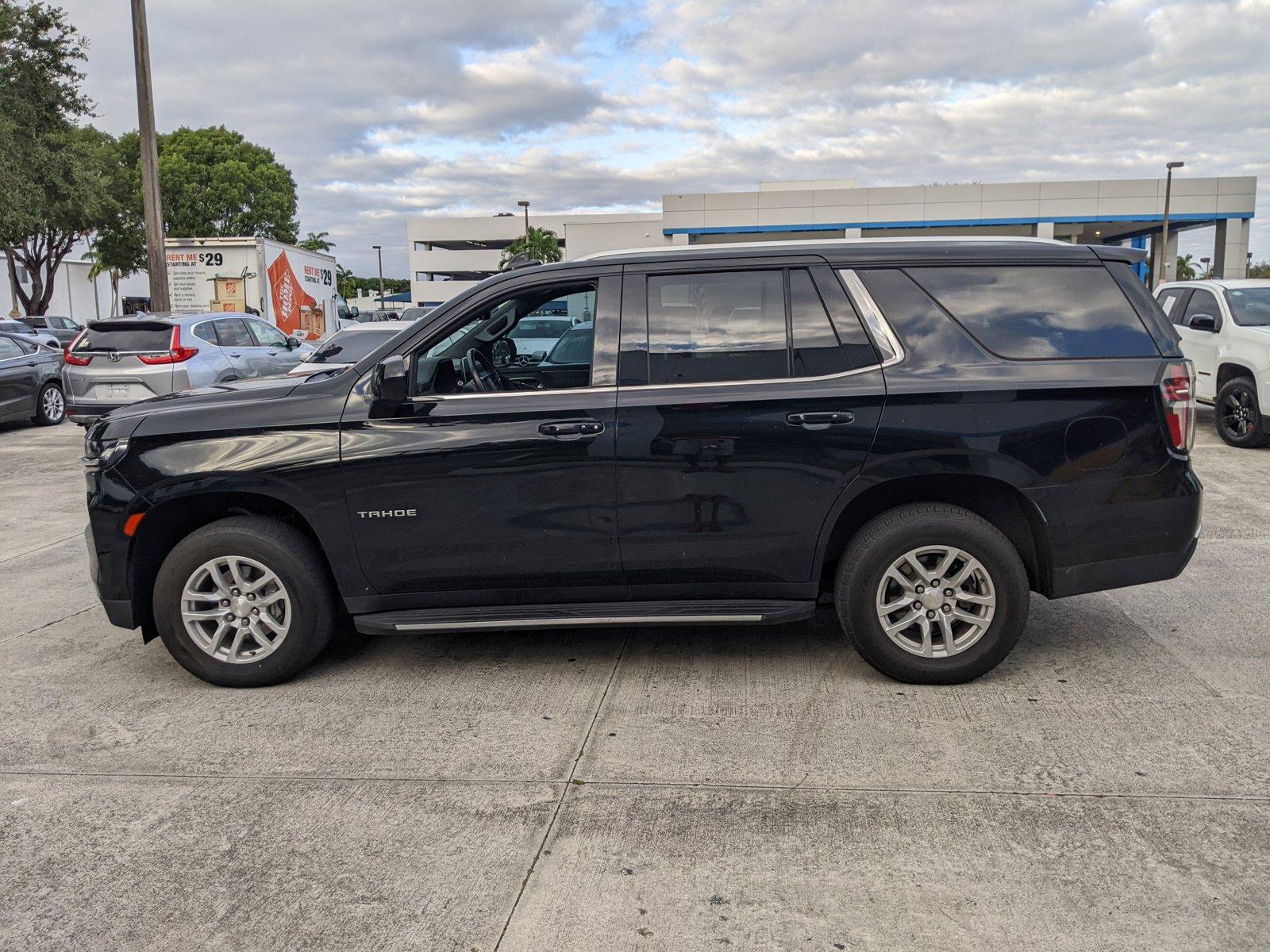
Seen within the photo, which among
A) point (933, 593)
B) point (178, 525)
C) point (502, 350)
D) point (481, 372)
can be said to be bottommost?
point (933, 593)

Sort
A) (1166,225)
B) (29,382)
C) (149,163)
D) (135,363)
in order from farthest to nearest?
(1166,225)
(149,163)
(29,382)
(135,363)

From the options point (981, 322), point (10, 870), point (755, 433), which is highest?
point (981, 322)

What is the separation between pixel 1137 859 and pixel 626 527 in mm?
2208

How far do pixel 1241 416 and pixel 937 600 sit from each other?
28.0ft

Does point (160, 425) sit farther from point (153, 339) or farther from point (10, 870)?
point (153, 339)

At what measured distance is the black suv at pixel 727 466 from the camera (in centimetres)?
429

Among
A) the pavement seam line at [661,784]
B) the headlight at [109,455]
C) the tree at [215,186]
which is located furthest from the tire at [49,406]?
the tree at [215,186]

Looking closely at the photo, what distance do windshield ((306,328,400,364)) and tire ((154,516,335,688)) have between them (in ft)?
29.5

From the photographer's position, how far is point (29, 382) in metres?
15.0

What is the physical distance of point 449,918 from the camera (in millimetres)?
2816

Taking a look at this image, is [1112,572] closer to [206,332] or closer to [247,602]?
[247,602]

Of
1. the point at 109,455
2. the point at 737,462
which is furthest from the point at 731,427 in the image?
the point at 109,455

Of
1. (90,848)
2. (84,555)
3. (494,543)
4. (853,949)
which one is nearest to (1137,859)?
(853,949)

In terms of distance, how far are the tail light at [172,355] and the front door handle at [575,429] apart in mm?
10376
